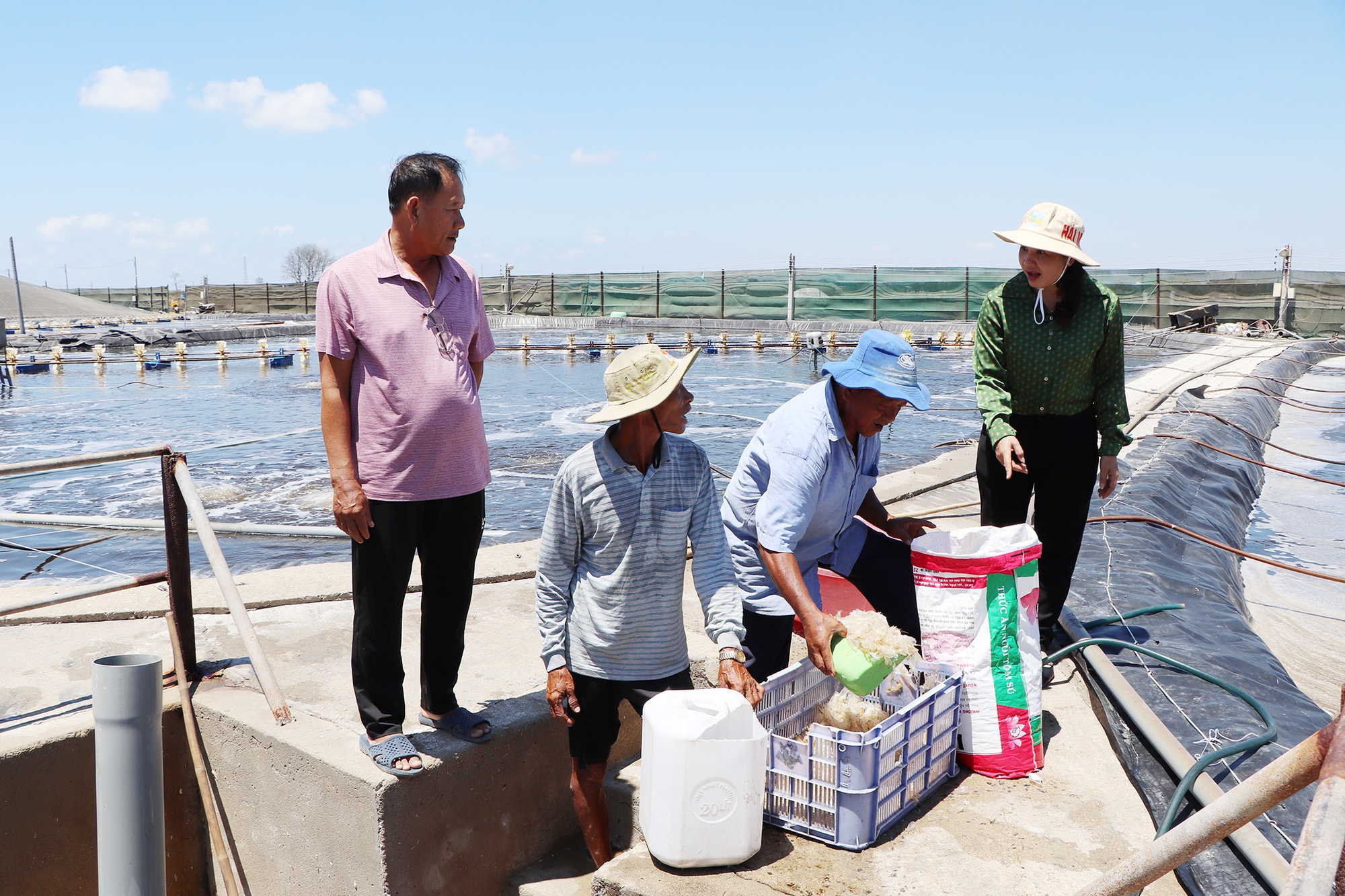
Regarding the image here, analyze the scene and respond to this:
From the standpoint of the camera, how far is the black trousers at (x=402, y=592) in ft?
8.61

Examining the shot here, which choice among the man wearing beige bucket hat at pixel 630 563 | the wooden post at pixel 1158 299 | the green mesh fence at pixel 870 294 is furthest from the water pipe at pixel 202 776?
the wooden post at pixel 1158 299

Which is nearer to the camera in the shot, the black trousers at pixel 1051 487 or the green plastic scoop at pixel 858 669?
the green plastic scoop at pixel 858 669

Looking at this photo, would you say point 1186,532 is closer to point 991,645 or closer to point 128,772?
point 991,645

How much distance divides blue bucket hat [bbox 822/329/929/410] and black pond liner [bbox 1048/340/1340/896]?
121 centimetres

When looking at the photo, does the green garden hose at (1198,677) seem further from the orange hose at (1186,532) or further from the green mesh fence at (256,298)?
the green mesh fence at (256,298)

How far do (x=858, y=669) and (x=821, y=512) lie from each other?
56 centimetres

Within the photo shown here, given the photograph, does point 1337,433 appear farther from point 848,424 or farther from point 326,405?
point 326,405

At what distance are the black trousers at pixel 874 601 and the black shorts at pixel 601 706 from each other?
1.36 ft

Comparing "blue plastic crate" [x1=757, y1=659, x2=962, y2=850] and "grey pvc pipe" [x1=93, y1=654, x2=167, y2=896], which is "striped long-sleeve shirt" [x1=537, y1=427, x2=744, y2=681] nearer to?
"blue plastic crate" [x1=757, y1=659, x2=962, y2=850]

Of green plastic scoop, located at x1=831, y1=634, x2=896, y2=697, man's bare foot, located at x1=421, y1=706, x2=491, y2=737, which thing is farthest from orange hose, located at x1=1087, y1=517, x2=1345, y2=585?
man's bare foot, located at x1=421, y1=706, x2=491, y2=737

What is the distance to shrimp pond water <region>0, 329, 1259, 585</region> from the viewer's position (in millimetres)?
6520

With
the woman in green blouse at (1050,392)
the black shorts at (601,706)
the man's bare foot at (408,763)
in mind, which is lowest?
the man's bare foot at (408,763)

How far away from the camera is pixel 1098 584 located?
13.3ft

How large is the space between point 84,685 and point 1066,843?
10.1 ft
